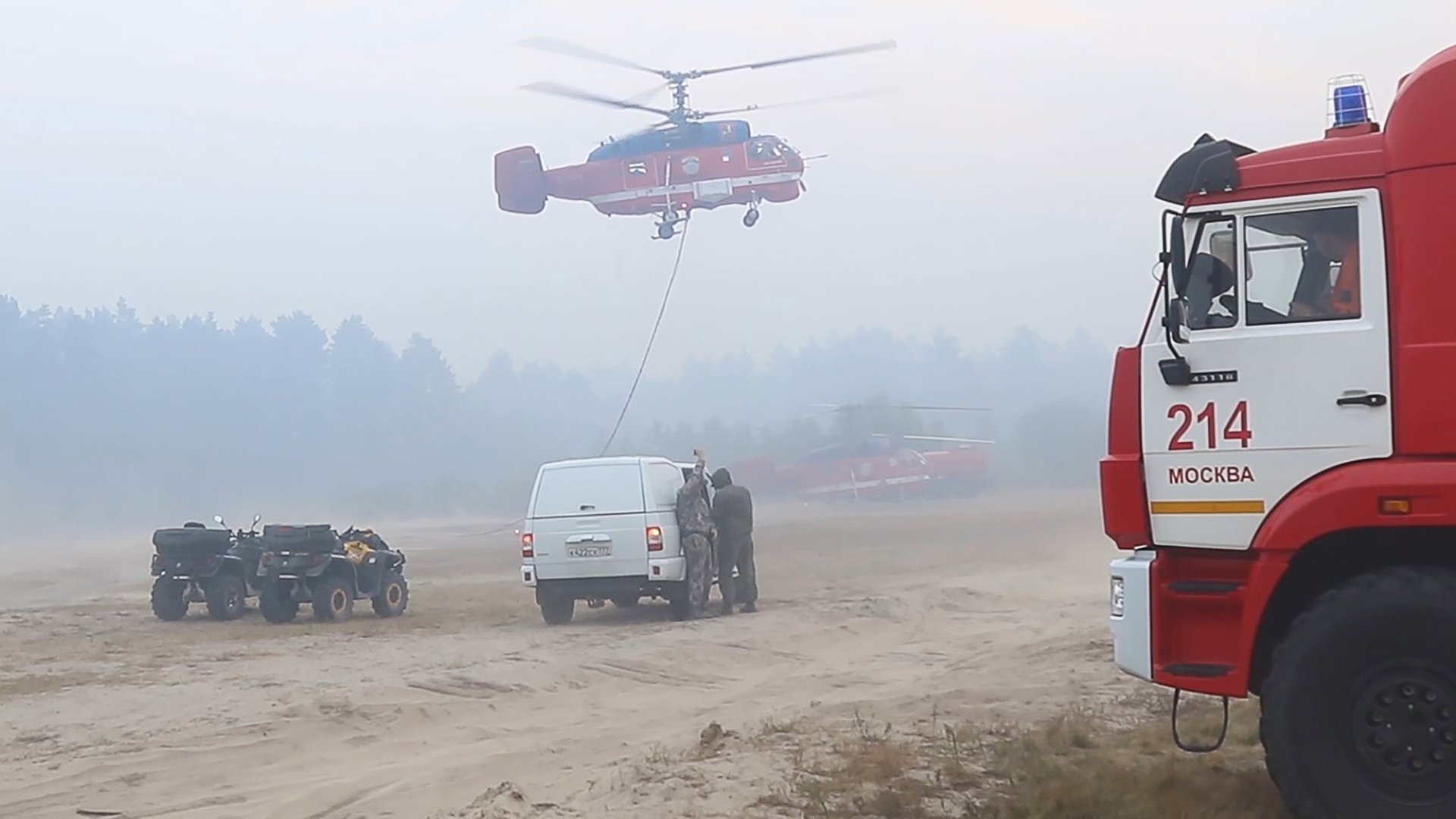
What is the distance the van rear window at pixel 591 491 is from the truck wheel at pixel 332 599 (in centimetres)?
279

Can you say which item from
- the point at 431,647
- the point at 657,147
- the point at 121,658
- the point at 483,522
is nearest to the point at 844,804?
the point at 431,647

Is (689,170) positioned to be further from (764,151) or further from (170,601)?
(170,601)

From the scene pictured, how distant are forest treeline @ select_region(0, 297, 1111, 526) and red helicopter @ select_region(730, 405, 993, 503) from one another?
3.91m

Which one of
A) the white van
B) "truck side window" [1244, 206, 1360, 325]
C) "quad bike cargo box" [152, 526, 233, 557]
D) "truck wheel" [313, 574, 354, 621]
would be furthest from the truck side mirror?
"quad bike cargo box" [152, 526, 233, 557]

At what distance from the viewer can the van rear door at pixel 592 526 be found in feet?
54.4

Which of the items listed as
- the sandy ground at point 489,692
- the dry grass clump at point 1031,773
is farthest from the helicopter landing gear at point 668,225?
the dry grass clump at point 1031,773

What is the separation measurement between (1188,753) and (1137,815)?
156cm

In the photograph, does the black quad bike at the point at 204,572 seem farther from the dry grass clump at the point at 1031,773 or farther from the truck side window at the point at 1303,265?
the truck side window at the point at 1303,265

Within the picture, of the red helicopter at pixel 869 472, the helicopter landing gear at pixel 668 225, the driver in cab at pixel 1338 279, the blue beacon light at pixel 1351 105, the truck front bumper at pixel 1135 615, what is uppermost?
the helicopter landing gear at pixel 668 225

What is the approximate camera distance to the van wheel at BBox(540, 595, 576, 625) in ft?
55.0

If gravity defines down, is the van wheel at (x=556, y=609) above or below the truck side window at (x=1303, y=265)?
below

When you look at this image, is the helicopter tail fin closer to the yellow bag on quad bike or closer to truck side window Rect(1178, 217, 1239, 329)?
the yellow bag on quad bike

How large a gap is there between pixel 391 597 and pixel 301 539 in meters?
1.41

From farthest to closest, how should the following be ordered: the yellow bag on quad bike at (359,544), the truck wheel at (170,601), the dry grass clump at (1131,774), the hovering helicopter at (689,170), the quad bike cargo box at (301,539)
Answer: the hovering helicopter at (689,170) → the truck wheel at (170,601) → the yellow bag on quad bike at (359,544) → the quad bike cargo box at (301,539) → the dry grass clump at (1131,774)
